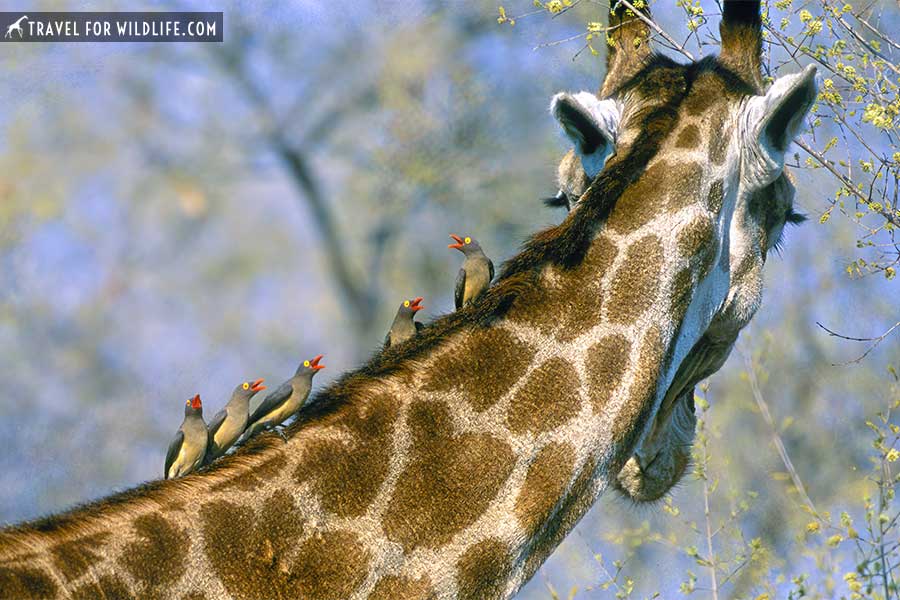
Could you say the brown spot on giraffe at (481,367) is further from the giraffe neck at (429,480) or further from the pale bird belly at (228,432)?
the pale bird belly at (228,432)

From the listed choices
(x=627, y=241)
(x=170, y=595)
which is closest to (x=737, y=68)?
(x=627, y=241)

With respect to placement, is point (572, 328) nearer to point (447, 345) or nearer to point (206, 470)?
point (447, 345)

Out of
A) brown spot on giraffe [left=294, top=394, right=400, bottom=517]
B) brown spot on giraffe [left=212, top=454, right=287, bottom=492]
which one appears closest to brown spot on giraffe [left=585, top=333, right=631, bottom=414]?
brown spot on giraffe [left=294, top=394, right=400, bottom=517]

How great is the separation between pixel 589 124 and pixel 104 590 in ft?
7.77

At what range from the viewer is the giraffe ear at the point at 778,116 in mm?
4316

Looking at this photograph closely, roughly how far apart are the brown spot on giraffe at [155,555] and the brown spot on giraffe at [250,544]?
0.07 meters

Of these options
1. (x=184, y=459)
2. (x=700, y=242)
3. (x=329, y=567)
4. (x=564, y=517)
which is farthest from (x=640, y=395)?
(x=184, y=459)

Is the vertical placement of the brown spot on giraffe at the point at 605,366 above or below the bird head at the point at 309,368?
below

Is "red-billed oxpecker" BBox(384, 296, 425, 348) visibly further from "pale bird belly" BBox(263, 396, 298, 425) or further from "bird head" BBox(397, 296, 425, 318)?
"pale bird belly" BBox(263, 396, 298, 425)

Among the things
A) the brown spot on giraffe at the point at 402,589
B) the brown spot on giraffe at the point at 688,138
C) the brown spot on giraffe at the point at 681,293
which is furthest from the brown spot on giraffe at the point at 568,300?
the brown spot on giraffe at the point at 402,589

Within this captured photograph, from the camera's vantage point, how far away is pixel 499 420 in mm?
3691

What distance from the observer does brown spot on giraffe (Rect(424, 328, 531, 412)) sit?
12.1 ft

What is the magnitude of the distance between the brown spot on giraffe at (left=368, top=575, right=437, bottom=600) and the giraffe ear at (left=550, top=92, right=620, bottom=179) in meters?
1.79

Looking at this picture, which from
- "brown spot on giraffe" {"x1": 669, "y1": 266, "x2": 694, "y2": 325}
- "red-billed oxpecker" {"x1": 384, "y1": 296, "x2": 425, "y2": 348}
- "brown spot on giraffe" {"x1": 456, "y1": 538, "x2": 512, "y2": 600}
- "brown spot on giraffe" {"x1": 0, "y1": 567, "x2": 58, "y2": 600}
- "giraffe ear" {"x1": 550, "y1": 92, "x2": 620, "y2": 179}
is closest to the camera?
"brown spot on giraffe" {"x1": 0, "y1": 567, "x2": 58, "y2": 600}
